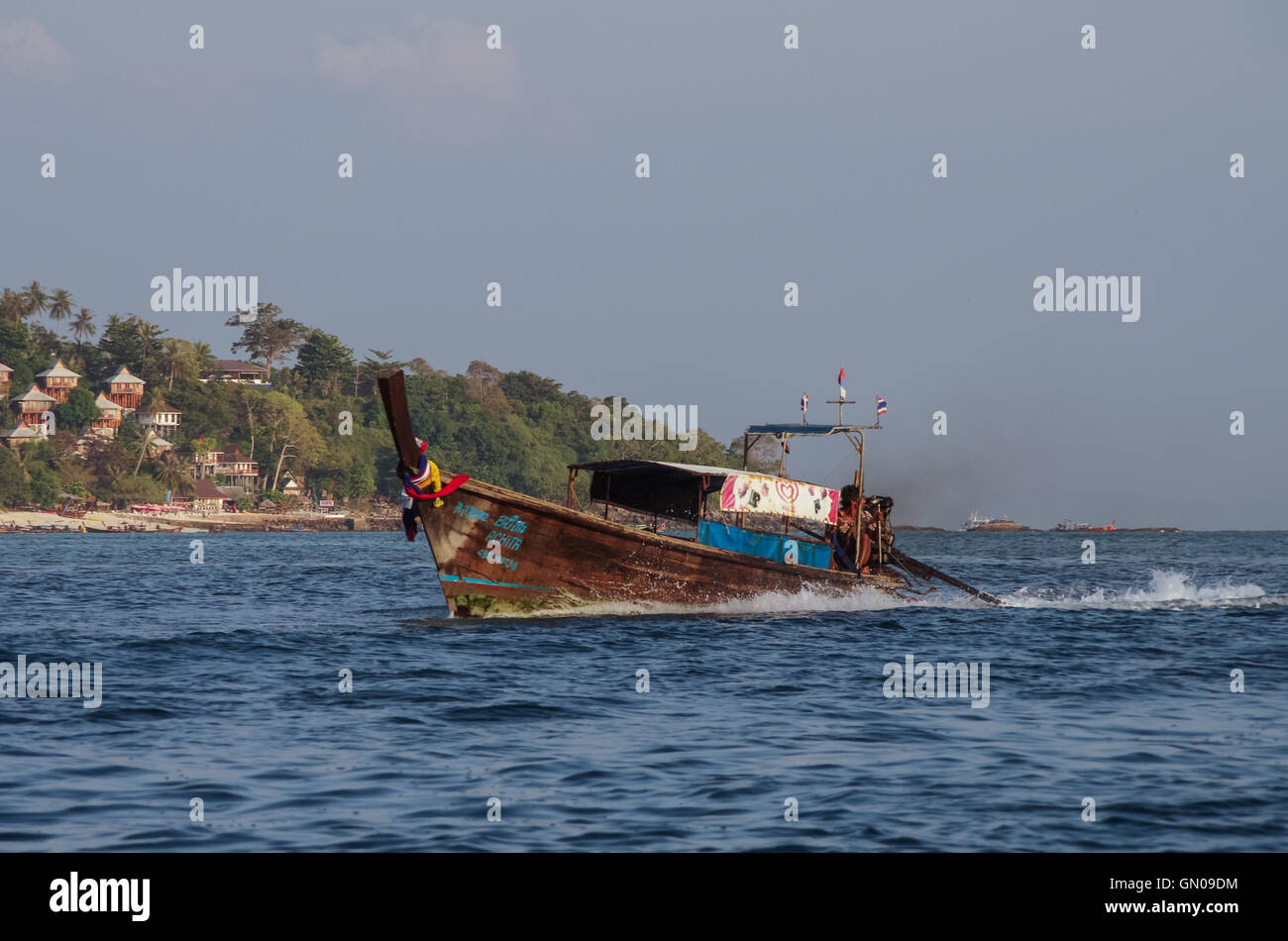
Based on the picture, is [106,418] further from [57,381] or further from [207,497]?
[207,497]

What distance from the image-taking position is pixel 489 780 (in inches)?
428

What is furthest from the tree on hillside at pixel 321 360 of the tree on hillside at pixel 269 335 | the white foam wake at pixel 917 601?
the white foam wake at pixel 917 601

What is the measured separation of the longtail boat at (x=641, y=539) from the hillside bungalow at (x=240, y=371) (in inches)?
6079

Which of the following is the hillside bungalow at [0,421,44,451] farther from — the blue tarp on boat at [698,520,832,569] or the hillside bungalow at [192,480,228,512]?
the blue tarp on boat at [698,520,832,569]

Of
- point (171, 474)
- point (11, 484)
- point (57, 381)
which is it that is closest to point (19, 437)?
point (11, 484)

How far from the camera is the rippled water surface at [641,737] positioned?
9.46 metres

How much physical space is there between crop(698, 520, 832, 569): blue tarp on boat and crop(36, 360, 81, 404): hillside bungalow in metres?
142

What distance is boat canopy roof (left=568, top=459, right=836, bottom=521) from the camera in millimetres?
24891

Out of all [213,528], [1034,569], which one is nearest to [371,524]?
[213,528]

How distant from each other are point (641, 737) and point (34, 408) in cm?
15141

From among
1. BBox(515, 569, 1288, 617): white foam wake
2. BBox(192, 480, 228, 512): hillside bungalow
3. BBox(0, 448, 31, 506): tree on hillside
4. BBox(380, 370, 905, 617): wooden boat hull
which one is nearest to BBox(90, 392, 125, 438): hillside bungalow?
BBox(192, 480, 228, 512): hillside bungalow

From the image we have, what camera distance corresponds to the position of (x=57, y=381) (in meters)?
153

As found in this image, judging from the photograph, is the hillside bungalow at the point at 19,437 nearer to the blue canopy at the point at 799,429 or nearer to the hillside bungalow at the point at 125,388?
the hillside bungalow at the point at 125,388
